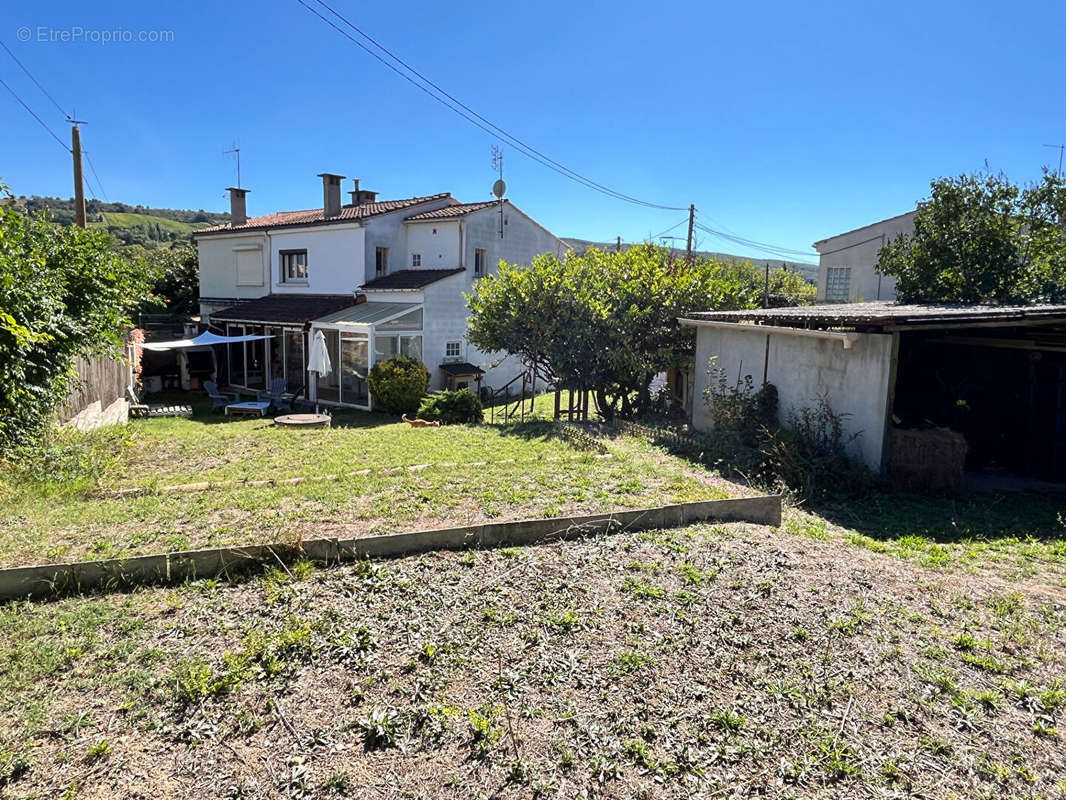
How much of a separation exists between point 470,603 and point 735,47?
623 inches

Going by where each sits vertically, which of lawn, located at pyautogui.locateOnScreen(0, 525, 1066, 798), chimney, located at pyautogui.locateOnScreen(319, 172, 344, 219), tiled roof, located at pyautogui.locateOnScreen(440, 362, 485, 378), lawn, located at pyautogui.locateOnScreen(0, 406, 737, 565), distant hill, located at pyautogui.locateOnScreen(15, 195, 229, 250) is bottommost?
lawn, located at pyautogui.locateOnScreen(0, 525, 1066, 798)

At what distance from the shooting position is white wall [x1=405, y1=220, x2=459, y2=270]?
23.0m

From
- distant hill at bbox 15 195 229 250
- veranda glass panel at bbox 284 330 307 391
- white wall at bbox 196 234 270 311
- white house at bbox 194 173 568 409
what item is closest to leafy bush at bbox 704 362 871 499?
white house at bbox 194 173 568 409

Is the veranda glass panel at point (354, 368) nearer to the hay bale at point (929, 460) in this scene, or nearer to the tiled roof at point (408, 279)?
the tiled roof at point (408, 279)

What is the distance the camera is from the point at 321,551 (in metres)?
6.16

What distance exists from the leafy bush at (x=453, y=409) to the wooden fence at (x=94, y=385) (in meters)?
7.67

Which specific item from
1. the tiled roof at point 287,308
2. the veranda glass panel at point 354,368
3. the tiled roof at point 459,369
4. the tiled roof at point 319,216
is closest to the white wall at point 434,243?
the tiled roof at point 319,216

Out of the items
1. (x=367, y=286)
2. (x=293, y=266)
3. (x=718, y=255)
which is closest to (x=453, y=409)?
(x=367, y=286)

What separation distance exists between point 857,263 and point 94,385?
1220 inches

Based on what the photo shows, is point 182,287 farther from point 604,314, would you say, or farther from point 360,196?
point 604,314

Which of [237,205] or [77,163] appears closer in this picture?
[77,163]

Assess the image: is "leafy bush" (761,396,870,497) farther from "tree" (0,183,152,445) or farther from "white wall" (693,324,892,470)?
"tree" (0,183,152,445)

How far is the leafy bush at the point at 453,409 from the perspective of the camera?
58.6 feet

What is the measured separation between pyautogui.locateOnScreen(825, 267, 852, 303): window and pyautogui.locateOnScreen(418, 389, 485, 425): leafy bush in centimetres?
2241
